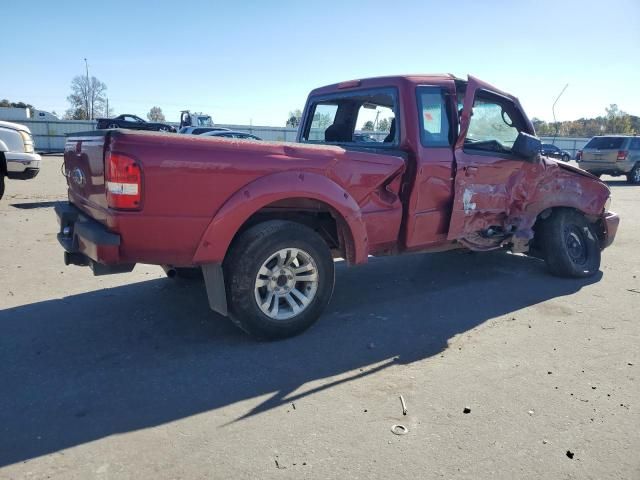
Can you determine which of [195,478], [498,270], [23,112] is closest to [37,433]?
[195,478]

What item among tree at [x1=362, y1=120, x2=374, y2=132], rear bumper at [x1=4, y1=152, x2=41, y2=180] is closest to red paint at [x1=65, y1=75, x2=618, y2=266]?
tree at [x1=362, y1=120, x2=374, y2=132]

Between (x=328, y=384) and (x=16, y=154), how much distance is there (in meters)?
8.10

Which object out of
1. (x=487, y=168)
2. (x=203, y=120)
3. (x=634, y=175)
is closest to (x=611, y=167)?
(x=634, y=175)

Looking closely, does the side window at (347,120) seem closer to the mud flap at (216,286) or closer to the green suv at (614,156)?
the mud flap at (216,286)

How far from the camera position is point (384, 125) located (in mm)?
5223

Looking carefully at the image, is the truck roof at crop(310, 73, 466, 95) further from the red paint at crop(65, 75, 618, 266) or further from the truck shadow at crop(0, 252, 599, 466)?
the truck shadow at crop(0, 252, 599, 466)

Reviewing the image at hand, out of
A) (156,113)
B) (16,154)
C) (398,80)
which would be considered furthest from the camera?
(156,113)

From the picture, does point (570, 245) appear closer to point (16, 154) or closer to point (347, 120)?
point (347, 120)

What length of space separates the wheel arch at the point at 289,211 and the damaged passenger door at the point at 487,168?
125 cm

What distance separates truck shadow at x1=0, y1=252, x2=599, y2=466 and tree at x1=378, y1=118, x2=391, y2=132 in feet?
5.45

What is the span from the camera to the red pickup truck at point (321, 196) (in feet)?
10.8

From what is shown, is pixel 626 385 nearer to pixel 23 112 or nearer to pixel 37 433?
pixel 37 433

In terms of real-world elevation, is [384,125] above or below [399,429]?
above

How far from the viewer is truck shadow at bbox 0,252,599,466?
2.80 metres
